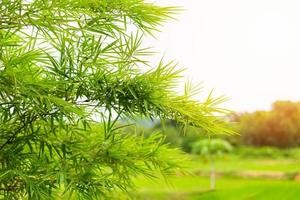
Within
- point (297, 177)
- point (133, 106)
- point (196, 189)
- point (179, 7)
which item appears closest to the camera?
point (133, 106)

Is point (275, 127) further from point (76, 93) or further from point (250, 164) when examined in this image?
point (76, 93)

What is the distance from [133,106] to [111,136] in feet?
1.18

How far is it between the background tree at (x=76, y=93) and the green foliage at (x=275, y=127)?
1747 centimetres

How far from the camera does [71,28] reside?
213cm

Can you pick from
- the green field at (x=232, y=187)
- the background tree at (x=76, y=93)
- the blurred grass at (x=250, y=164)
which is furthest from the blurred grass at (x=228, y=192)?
the background tree at (x=76, y=93)

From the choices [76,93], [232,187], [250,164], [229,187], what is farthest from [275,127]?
[76,93]

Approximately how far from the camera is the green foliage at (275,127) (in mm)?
19938

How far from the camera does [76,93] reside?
2.10 meters

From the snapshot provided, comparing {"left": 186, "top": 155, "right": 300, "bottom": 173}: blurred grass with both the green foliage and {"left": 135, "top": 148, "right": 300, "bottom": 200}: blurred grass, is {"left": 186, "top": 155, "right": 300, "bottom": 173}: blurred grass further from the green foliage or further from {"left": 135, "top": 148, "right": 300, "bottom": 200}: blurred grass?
the green foliage

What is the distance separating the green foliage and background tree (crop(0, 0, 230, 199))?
17.5 metres

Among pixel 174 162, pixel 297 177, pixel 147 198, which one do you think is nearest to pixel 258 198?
pixel 147 198

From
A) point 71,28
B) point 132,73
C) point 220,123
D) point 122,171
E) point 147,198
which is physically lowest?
point 147,198

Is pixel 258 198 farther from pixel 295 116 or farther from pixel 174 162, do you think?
pixel 295 116

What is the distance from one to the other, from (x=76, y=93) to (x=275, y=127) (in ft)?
62.2
